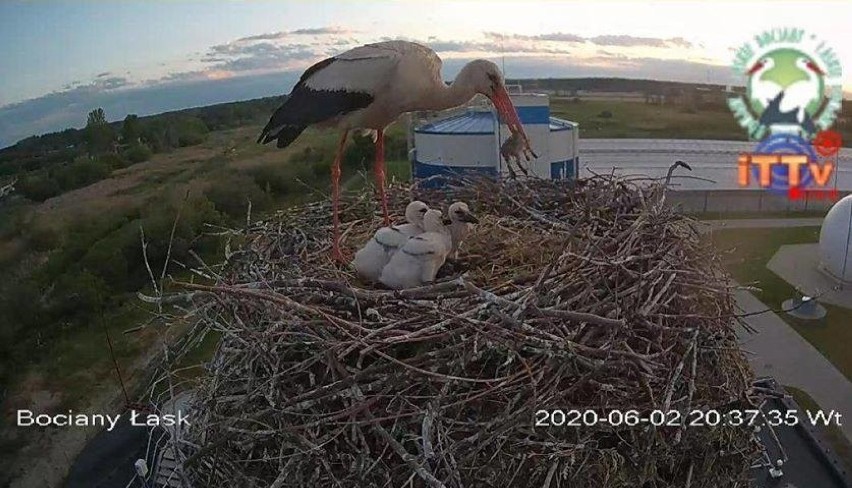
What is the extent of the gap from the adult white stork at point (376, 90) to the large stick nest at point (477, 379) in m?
0.75

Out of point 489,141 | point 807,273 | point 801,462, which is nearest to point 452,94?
point 801,462

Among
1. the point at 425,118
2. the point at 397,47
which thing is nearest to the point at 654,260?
the point at 397,47

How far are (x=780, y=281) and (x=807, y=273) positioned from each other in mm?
698

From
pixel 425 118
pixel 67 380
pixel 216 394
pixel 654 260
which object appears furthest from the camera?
pixel 425 118

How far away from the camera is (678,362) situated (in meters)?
2.15

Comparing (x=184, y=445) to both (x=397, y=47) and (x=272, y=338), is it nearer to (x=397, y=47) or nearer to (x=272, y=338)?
(x=272, y=338)

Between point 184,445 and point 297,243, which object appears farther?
point 297,243

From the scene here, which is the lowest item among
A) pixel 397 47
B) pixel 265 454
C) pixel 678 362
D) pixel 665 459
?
pixel 665 459

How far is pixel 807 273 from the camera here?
8.93 metres

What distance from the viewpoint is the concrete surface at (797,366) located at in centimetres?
577

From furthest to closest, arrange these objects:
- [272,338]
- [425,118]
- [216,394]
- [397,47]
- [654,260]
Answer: [425,118] → [397,47] → [654,260] → [216,394] → [272,338]

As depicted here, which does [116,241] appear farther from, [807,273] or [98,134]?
[807,273]

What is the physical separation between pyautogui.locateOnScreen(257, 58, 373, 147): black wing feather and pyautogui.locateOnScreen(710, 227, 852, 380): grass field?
9.73ft

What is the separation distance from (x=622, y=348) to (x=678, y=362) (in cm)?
26
